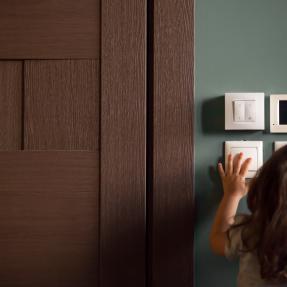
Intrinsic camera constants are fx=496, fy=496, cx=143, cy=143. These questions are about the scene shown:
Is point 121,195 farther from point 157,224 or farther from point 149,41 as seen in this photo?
point 149,41

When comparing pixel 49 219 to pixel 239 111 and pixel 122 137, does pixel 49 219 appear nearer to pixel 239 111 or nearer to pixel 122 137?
pixel 122 137

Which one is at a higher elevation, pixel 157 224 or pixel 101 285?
pixel 157 224

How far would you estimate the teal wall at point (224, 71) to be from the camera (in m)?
1.18

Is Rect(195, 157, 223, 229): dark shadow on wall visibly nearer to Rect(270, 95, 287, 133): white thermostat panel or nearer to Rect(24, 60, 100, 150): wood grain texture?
Rect(270, 95, 287, 133): white thermostat panel

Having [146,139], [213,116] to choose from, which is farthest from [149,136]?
[213,116]

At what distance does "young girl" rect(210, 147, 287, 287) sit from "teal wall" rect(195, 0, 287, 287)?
55 mm

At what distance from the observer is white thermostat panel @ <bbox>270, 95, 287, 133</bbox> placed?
1162 millimetres

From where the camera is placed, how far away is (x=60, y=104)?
1183 millimetres

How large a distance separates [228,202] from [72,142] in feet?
1.28

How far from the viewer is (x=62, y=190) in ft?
3.87

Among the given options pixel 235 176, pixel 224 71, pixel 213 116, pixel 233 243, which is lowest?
pixel 233 243

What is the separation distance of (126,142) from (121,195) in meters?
0.13

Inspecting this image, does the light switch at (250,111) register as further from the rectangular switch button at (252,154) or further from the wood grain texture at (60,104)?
the wood grain texture at (60,104)

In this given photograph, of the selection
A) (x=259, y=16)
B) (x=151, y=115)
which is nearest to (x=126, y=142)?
(x=151, y=115)
